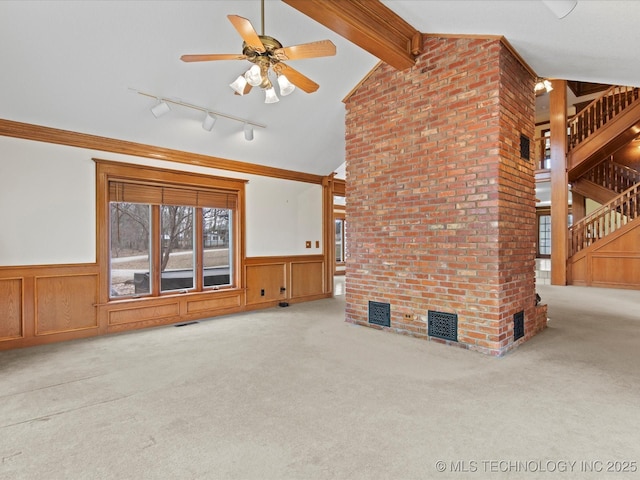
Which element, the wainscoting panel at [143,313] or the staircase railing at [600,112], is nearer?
the wainscoting panel at [143,313]

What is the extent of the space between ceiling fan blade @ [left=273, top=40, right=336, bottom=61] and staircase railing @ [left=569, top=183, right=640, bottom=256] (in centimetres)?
827

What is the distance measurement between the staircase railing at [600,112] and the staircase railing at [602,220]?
159cm

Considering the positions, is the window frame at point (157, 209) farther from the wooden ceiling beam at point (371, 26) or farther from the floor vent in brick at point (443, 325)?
the floor vent in brick at point (443, 325)

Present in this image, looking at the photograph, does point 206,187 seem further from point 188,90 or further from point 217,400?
point 217,400

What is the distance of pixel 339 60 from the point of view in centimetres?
425

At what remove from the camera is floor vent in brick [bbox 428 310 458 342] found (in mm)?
3738

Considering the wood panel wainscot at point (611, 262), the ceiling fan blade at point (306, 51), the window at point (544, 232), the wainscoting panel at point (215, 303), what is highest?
the ceiling fan blade at point (306, 51)

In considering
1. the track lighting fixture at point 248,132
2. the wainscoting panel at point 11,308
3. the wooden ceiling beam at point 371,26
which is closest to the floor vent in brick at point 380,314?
the track lighting fixture at point 248,132

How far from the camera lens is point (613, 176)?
30.3 feet

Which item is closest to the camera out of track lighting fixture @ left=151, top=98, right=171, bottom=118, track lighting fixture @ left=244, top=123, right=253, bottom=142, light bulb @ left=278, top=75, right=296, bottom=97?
light bulb @ left=278, top=75, right=296, bottom=97

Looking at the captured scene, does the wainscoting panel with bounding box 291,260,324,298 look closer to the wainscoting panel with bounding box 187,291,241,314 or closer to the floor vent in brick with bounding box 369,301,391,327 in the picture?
the wainscoting panel with bounding box 187,291,241,314

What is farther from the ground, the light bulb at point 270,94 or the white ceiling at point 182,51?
the white ceiling at point 182,51

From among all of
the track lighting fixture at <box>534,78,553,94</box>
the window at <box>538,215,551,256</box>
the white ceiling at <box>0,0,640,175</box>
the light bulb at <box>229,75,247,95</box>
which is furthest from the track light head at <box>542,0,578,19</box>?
the window at <box>538,215,551,256</box>

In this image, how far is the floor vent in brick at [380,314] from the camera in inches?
170
